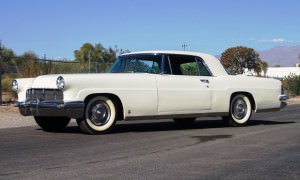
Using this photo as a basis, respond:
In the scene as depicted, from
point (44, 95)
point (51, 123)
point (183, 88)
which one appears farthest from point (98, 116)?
point (183, 88)

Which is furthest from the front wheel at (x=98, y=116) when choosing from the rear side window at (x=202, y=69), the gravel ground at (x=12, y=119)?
the gravel ground at (x=12, y=119)

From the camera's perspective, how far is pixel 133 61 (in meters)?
10.9

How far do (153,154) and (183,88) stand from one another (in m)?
3.48

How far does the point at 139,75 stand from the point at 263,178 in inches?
191

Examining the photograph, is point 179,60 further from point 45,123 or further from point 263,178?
point 263,178

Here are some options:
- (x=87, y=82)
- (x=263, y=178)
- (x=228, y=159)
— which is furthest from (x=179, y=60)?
(x=263, y=178)

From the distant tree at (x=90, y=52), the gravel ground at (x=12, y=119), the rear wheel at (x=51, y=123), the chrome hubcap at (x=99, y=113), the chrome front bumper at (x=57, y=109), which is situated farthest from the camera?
the distant tree at (x=90, y=52)

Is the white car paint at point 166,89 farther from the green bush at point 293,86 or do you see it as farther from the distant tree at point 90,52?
the distant tree at point 90,52

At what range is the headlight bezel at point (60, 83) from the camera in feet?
30.8

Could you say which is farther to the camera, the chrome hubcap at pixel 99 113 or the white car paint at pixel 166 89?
the chrome hubcap at pixel 99 113

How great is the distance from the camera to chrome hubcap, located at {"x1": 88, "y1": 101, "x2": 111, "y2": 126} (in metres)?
9.72

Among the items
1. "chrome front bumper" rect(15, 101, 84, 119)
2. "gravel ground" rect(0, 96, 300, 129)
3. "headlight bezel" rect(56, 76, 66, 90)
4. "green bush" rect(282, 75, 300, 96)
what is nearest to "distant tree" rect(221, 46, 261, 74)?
"green bush" rect(282, 75, 300, 96)

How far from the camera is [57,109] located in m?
9.45

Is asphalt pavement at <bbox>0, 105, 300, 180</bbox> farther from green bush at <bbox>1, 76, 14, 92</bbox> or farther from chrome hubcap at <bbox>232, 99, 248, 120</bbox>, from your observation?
green bush at <bbox>1, 76, 14, 92</bbox>
